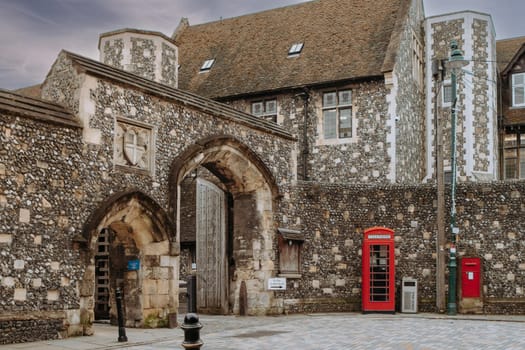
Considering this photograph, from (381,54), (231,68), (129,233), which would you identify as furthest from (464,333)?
(231,68)

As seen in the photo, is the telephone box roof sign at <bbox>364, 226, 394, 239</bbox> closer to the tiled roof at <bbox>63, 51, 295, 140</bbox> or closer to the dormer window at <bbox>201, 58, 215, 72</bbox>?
the tiled roof at <bbox>63, 51, 295, 140</bbox>

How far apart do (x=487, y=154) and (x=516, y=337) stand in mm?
13323

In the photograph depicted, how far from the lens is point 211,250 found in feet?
56.1

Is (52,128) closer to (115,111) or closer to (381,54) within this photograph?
(115,111)

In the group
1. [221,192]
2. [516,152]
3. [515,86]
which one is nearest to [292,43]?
[515,86]

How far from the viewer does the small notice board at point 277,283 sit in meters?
16.0

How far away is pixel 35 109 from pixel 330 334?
5897 millimetres

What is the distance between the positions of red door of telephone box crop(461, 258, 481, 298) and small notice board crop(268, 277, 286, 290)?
4.13 metres

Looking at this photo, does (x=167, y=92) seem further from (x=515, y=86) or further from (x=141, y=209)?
(x=515, y=86)

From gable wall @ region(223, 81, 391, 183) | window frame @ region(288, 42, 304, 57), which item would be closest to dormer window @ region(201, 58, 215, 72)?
window frame @ region(288, 42, 304, 57)

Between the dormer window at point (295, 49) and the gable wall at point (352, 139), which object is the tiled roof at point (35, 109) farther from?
the dormer window at point (295, 49)

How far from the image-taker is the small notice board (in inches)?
631

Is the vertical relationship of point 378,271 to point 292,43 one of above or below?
below

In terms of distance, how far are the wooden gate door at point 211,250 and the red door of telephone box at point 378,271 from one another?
130 inches
